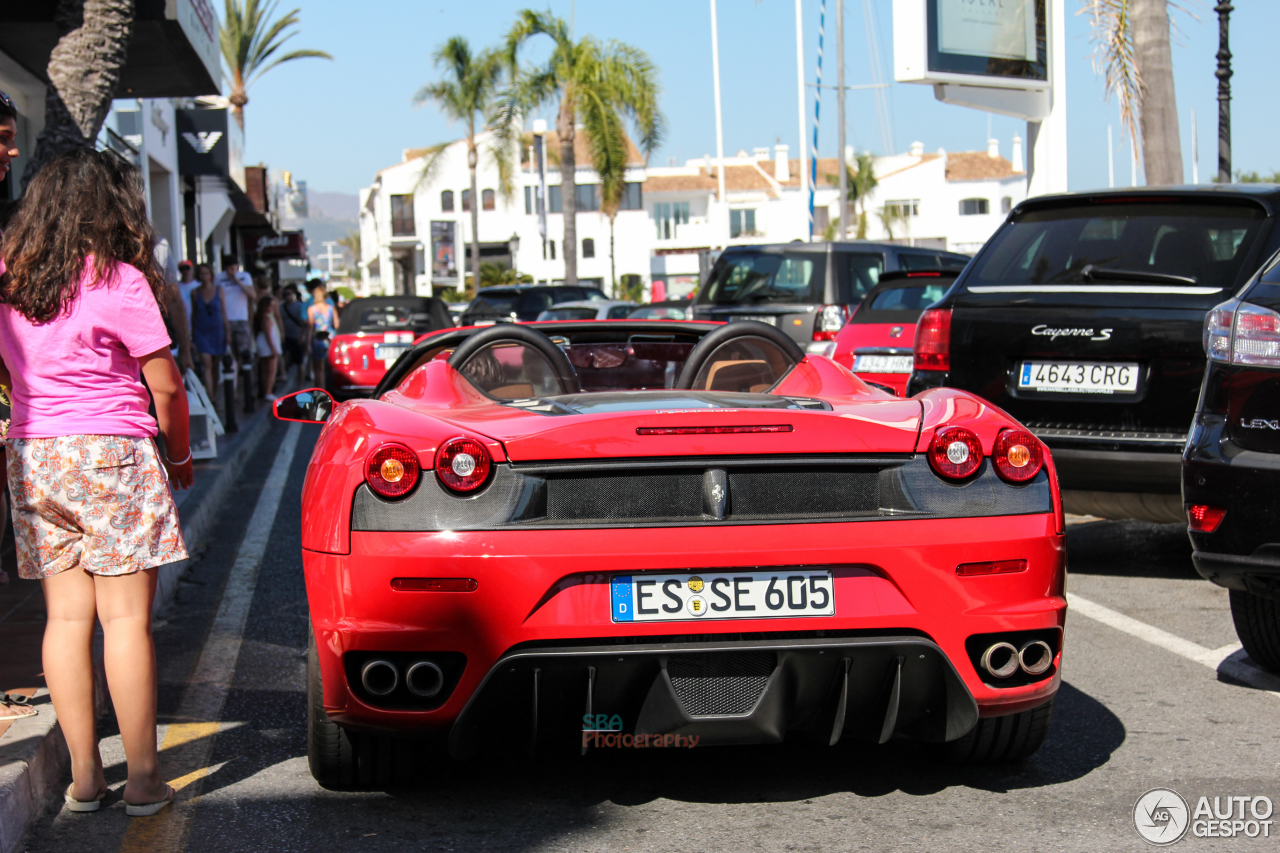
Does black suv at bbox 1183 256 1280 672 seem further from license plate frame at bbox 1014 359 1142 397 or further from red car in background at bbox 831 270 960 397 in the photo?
red car in background at bbox 831 270 960 397

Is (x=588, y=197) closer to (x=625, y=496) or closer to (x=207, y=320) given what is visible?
(x=207, y=320)

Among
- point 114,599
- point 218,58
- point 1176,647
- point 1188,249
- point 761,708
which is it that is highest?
point 218,58

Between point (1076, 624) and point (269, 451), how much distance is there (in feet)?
32.6

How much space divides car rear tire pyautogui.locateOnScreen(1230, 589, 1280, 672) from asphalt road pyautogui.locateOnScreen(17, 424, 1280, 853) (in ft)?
0.29

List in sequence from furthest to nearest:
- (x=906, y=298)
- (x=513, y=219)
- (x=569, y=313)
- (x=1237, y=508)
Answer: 1. (x=513, y=219)
2. (x=569, y=313)
3. (x=906, y=298)
4. (x=1237, y=508)

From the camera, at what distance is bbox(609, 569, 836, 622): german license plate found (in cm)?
320

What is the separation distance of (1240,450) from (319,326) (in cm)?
2105

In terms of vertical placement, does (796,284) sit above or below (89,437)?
above

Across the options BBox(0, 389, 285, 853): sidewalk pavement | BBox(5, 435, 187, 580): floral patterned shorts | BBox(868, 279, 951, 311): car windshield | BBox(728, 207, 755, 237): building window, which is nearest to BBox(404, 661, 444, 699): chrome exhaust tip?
BBox(5, 435, 187, 580): floral patterned shorts

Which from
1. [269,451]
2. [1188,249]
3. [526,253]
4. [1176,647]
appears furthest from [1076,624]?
[526,253]

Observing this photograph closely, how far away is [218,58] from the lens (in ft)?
61.3

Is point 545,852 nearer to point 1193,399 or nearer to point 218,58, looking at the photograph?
point 1193,399

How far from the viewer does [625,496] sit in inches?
130

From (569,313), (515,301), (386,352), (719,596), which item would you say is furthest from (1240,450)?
(515,301)
